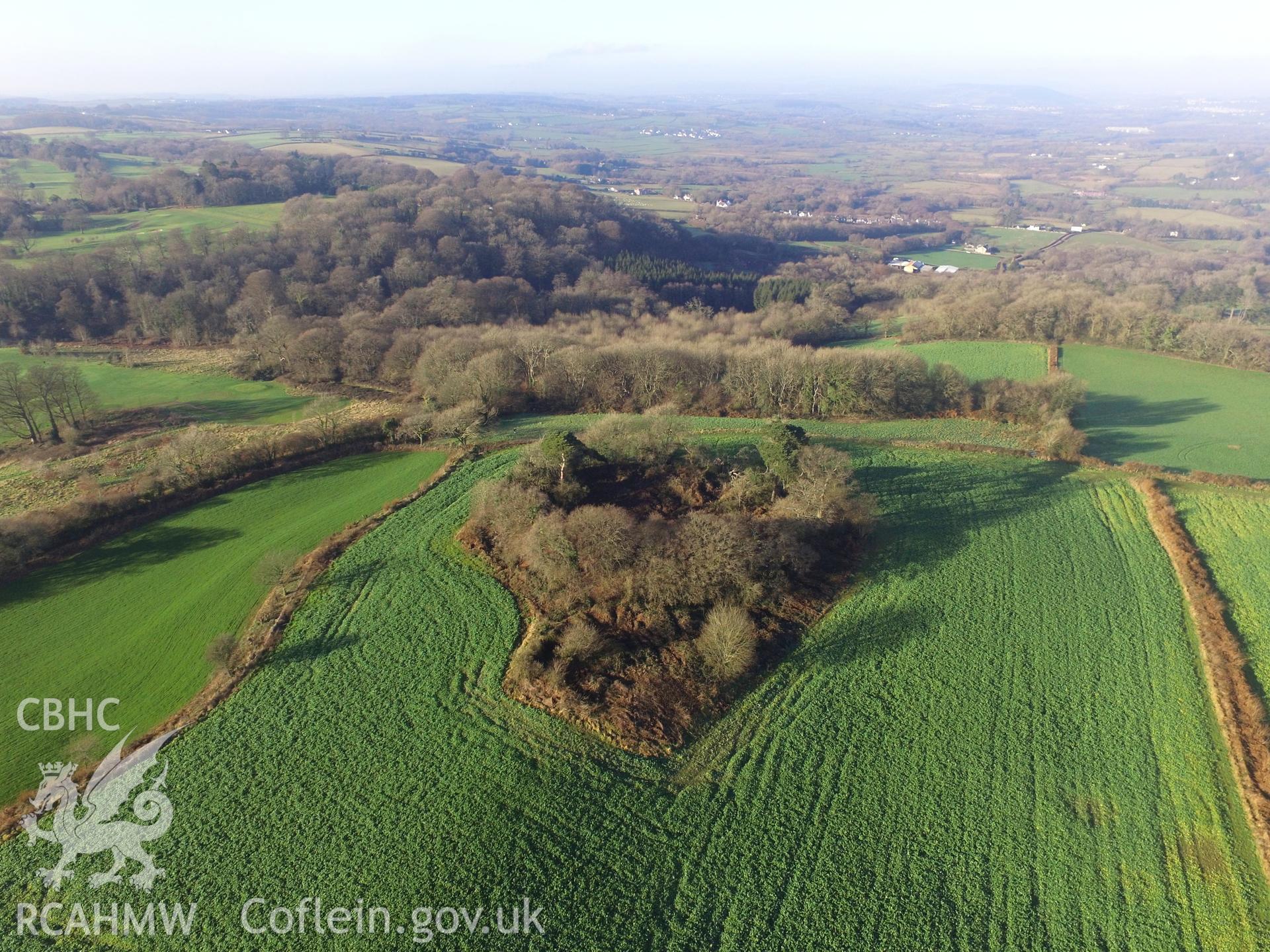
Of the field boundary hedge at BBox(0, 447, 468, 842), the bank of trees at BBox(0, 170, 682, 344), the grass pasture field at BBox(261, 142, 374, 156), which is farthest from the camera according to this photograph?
the grass pasture field at BBox(261, 142, 374, 156)

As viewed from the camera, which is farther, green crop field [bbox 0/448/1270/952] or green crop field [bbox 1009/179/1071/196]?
green crop field [bbox 1009/179/1071/196]

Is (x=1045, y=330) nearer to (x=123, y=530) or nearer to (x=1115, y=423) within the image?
(x=1115, y=423)

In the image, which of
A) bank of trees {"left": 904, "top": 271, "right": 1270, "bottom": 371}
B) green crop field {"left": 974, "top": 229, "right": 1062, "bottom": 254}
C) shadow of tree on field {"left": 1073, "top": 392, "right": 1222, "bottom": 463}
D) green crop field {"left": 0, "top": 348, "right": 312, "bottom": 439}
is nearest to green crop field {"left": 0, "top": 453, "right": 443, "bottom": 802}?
green crop field {"left": 0, "top": 348, "right": 312, "bottom": 439}

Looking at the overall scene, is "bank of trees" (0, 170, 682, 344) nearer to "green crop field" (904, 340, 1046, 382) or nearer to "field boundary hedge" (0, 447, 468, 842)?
"field boundary hedge" (0, 447, 468, 842)

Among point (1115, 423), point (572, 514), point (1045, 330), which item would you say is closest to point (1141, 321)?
point (1045, 330)

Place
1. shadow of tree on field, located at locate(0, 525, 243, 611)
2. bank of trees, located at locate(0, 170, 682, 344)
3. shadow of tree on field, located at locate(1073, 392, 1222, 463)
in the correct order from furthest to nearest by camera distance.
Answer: bank of trees, located at locate(0, 170, 682, 344) → shadow of tree on field, located at locate(1073, 392, 1222, 463) → shadow of tree on field, located at locate(0, 525, 243, 611)

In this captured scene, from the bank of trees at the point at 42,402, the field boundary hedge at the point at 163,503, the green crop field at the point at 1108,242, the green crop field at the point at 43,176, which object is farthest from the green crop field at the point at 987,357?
the green crop field at the point at 43,176

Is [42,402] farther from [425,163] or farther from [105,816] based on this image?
[425,163]

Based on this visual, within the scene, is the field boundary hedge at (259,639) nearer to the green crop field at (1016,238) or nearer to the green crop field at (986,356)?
the green crop field at (986,356)
